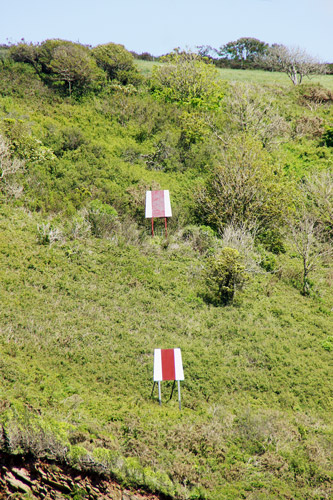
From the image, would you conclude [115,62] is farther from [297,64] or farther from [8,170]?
[297,64]

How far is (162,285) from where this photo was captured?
16859 millimetres

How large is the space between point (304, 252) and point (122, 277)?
9.10 meters

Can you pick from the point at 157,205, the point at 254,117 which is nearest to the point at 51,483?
the point at 157,205

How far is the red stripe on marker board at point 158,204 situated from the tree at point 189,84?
590 inches

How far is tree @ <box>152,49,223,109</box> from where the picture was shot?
31766 millimetres

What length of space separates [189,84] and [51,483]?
1211 inches

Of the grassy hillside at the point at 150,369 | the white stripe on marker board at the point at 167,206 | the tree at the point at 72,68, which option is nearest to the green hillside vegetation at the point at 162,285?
the grassy hillside at the point at 150,369

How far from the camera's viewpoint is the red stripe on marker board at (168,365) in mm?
11771

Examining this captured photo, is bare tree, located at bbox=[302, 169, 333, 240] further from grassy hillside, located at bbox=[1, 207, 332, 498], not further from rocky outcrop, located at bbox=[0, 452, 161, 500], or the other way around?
rocky outcrop, located at bbox=[0, 452, 161, 500]

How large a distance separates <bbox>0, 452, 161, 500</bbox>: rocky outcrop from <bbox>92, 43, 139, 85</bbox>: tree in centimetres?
3225

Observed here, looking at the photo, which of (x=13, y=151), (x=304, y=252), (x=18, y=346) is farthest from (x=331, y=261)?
(x=13, y=151)

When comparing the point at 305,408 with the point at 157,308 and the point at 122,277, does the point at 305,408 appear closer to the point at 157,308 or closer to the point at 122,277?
the point at 157,308

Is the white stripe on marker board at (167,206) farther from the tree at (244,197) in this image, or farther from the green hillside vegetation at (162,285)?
the tree at (244,197)

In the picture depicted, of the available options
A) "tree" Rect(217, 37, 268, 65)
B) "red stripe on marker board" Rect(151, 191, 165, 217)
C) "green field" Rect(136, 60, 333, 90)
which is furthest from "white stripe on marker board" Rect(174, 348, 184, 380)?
"tree" Rect(217, 37, 268, 65)
